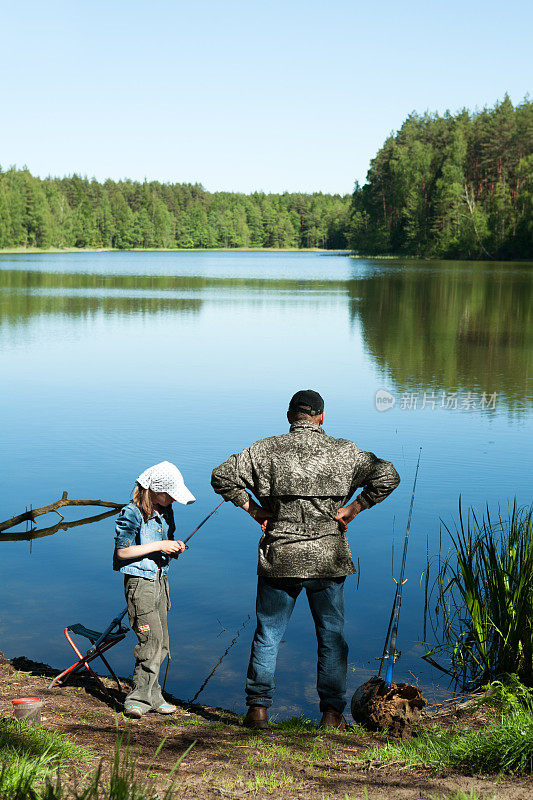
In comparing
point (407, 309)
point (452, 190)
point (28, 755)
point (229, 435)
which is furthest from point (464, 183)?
point (28, 755)

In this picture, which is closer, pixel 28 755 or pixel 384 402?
pixel 28 755

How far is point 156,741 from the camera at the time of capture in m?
4.13

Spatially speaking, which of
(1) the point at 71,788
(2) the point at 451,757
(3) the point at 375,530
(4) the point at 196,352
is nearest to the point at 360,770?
(2) the point at 451,757

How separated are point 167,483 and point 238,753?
4.27 ft

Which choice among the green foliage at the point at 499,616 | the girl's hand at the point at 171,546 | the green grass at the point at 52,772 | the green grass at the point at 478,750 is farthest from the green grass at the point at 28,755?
the green foliage at the point at 499,616

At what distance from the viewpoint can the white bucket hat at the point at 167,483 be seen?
435 cm

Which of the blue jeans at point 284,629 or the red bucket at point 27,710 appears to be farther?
the blue jeans at point 284,629

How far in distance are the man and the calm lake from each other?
65 cm

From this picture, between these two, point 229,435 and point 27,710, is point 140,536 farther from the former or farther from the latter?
point 229,435

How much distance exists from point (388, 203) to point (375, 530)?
108385 mm

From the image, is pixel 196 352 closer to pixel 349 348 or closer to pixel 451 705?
pixel 349 348

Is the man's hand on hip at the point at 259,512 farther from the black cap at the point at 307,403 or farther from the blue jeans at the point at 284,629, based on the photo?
the black cap at the point at 307,403

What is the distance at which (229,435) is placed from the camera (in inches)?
478

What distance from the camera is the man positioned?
4.41 m
